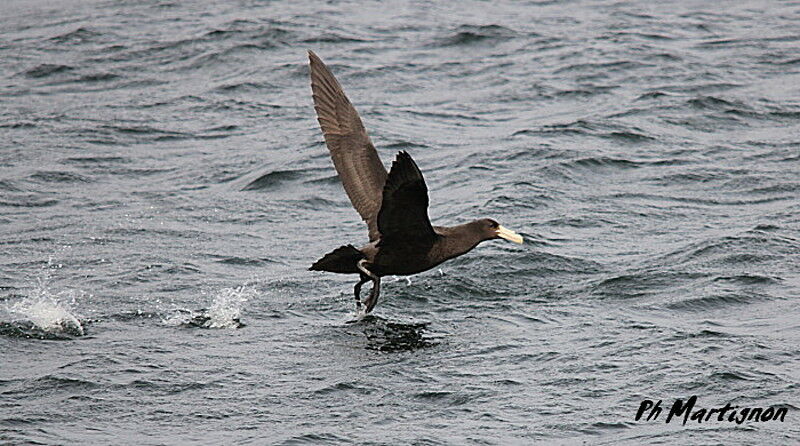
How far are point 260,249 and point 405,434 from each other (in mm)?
4232

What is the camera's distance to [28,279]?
1024cm

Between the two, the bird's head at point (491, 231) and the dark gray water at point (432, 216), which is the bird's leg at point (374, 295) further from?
the bird's head at point (491, 231)

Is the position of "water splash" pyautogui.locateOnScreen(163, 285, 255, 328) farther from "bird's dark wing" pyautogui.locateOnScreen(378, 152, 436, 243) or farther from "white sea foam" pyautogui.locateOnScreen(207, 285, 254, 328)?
"bird's dark wing" pyautogui.locateOnScreen(378, 152, 436, 243)

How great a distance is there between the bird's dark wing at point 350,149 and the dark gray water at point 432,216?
2.57 feet

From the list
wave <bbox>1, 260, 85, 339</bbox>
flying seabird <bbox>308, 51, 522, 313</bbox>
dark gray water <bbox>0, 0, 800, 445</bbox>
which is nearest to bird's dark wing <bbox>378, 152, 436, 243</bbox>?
flying seabird <bbox>308, 51, 522, 313</bbox>

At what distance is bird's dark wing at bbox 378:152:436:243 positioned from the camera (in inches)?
328

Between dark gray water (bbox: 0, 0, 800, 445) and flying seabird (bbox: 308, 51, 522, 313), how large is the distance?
46 cm

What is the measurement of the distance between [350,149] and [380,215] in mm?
1243

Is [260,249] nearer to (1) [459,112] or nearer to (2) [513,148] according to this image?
(2) [513,148]

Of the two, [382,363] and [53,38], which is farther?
[53,38]

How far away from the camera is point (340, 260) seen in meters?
9.23

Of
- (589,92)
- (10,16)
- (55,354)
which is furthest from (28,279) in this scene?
(10,16)

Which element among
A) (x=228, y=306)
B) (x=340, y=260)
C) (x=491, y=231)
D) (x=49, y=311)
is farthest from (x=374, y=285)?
(x=49, y=311)

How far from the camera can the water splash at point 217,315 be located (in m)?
9.33
